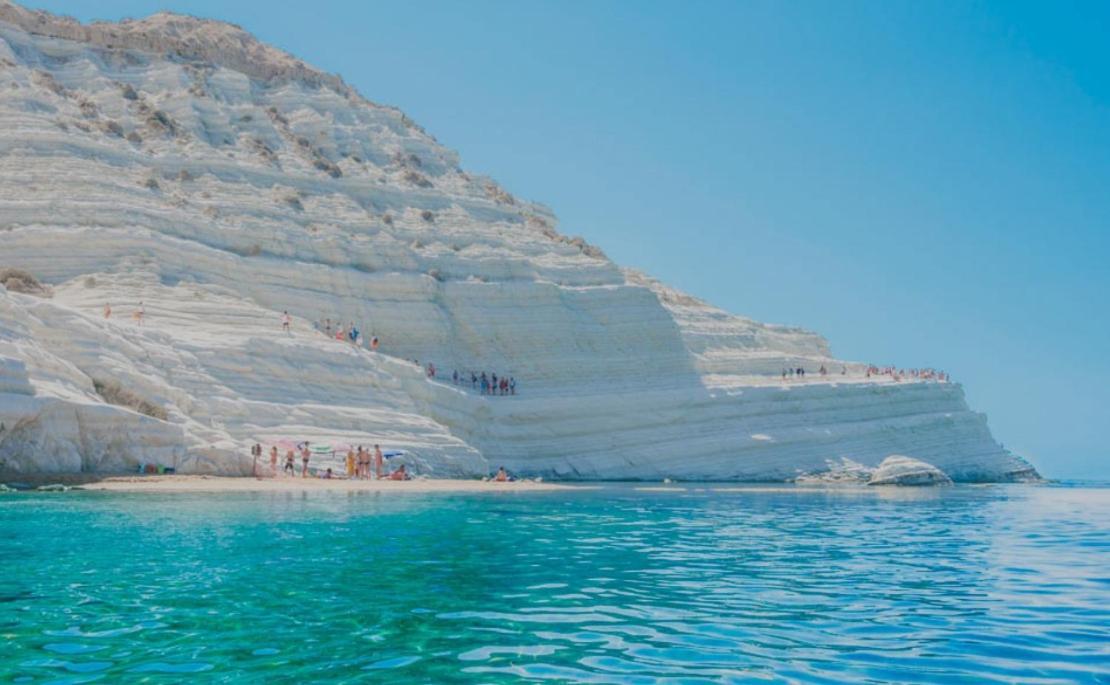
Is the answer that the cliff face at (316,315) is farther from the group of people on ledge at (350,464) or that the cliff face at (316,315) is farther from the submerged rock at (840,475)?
the group of people on ledge at (350,464)

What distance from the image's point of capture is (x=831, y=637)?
27.4 ft

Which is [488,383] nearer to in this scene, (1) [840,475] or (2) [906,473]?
(1) [840,475]

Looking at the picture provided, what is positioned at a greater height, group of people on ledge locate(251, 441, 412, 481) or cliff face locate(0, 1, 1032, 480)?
cliff face locate(0, 1, 1032, 480)

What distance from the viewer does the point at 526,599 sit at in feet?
33.1

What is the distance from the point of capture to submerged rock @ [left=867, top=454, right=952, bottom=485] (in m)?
45.6

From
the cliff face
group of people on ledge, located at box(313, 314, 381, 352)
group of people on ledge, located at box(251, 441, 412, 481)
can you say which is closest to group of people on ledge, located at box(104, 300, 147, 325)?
the cliff face

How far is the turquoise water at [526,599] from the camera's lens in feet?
23.7

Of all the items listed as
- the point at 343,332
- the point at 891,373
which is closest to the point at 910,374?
the point at 891,373

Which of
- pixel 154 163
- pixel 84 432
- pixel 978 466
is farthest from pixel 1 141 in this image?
pixel 978 466

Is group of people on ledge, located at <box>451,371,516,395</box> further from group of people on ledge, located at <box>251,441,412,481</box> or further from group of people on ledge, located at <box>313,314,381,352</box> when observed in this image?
group of people on ledge, located at <box>251,441,412,481</box>

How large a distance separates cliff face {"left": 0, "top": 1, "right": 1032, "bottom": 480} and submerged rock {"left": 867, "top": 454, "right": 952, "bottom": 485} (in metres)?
1.42

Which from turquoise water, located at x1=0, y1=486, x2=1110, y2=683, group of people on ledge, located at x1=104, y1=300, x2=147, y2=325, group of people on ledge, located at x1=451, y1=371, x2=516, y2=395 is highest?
group of people on ledge, located at x1=104, y1=300, x2=147, y2=325

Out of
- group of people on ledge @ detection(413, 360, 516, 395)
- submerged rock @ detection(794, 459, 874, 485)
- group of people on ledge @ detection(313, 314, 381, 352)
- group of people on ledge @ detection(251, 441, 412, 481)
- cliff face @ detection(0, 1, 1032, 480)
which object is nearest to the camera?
group of people on ledge @ detection(251, 441, 412, 481)

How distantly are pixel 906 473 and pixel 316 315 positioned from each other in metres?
27.8
